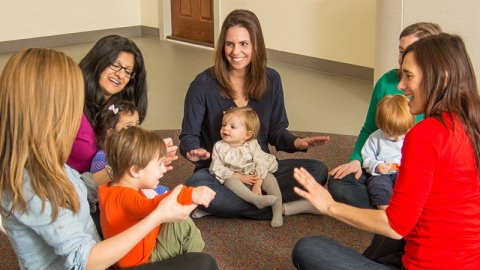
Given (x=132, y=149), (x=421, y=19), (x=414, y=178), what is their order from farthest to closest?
1. (x=421, y=19)
2. (x=132, y=149)
3. (x=414, y=178)

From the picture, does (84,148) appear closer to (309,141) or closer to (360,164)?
(309,141)

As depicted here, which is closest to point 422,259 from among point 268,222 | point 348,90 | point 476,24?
point 268,222

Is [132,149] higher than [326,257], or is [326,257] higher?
[132,149]

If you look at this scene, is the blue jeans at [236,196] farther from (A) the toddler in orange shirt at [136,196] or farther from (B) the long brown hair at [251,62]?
(A) the toddler in orange shirt at [136,196]

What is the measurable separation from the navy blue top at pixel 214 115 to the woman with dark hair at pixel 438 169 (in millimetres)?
1271

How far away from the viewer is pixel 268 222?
123 inches

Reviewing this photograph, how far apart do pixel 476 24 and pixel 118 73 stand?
2.30m

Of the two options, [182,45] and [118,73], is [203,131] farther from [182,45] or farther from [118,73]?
[182,45]

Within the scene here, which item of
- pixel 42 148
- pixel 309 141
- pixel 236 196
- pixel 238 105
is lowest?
pixel 236 196

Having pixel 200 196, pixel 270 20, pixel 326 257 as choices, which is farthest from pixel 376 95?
pixel 270 20

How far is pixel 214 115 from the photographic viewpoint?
316 cm

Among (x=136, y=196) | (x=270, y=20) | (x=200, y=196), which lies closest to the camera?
(x=200, y=196)

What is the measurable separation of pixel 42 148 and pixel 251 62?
Answer: 1606 millimetres

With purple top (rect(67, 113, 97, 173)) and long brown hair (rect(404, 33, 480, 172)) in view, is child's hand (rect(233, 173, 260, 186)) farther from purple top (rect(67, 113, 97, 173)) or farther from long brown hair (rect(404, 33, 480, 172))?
long brown hair (rect(404, 33, 480, 172))
